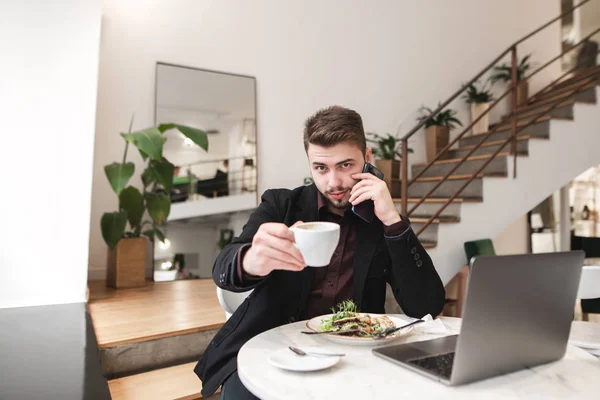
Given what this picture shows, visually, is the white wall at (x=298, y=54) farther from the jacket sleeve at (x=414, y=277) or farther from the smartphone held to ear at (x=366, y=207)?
the jacket sleeve at (x=414, y=277)

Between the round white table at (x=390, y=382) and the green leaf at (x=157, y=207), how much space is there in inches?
96.6

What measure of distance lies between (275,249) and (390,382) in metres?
0.34

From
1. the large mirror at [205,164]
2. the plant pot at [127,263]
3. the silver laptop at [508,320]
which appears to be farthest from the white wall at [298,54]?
the silver laptop at [508,320]

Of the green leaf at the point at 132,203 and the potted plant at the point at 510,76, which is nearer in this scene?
the green leaf at the point at 132,203

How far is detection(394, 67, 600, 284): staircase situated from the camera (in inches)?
150

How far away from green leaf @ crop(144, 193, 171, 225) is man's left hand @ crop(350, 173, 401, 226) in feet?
7.53

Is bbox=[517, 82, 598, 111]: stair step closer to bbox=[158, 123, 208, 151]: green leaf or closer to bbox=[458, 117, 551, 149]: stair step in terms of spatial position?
bbox=[458, 117, 551, 149]: stair step

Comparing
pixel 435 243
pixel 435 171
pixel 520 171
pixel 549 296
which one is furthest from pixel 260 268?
pixel 435 171

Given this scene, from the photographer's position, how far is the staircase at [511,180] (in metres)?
3.81

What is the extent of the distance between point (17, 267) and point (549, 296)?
2.54m

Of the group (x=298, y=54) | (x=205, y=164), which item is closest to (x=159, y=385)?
Result: (x=205, y=164)

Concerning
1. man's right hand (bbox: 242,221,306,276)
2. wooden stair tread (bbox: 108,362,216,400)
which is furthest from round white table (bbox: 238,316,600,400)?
wooden stair tread (bbox: 108,362,216,400)

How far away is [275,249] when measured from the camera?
0.92m

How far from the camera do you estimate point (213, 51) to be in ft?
13.2
